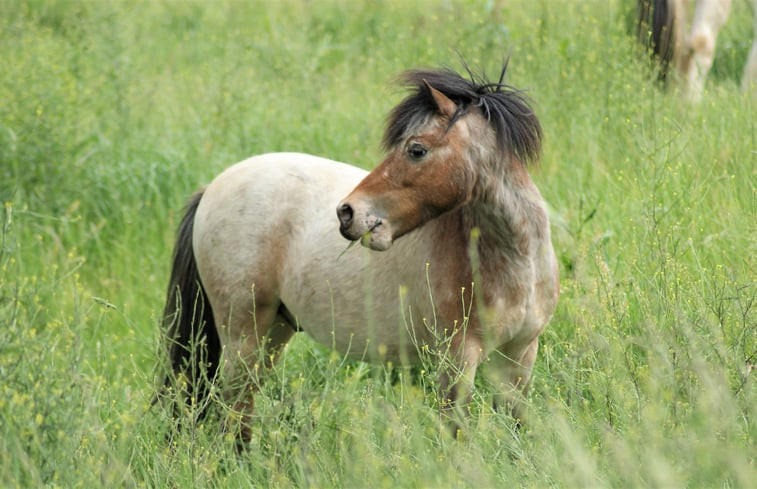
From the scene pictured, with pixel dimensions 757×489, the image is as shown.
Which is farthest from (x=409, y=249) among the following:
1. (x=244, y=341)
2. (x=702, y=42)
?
(x=702, y=42)

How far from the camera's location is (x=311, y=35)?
1023cm

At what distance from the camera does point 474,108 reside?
3.77m

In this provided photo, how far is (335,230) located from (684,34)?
3936 millimetres

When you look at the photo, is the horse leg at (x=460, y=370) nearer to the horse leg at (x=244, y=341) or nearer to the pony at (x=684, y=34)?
the horse leg at (x=244, y=341)

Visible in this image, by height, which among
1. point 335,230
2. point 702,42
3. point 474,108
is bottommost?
point 335,230

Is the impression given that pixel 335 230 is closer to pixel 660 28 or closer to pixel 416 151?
pixel 416 151

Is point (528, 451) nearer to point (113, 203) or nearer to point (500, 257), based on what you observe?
point (500, 257)

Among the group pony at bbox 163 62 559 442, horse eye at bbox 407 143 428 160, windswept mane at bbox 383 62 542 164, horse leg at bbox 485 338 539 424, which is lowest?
horse leg at bbox 485 338 539 424

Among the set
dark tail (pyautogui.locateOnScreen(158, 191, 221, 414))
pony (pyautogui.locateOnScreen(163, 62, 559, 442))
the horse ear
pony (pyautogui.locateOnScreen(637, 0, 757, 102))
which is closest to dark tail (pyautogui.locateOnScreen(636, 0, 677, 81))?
pony (pyautogui.locateOnScreen(637, 0, 757, 102))

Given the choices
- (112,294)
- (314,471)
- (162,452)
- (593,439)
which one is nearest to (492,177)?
(593,439)

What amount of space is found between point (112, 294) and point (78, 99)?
235 centimetres

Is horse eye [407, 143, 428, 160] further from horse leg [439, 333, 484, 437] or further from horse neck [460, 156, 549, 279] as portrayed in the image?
horse leg [439, 333, 484, 437]

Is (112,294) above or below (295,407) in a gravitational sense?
below

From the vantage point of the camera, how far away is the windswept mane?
3.74m
